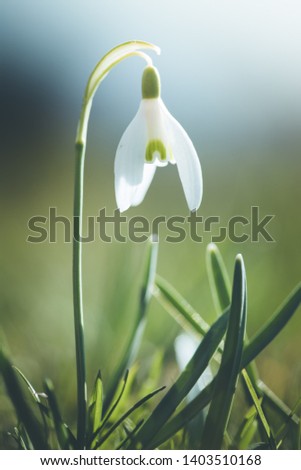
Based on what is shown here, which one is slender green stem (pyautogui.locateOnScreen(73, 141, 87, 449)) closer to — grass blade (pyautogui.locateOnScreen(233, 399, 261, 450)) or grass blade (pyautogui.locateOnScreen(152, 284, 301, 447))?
grass blade (pyautogui.locateOnScreen(152, 284, 301, 447))

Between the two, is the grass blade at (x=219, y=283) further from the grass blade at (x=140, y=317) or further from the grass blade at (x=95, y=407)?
the grass blade at (x=95, y=407)

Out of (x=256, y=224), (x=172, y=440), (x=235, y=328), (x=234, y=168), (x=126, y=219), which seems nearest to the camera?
(x=235, y=328)

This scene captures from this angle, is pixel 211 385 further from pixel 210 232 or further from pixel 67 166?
pixel 67 166

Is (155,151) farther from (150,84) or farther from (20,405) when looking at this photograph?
(20,405)

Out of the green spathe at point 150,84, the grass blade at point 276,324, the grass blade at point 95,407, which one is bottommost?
the grass blade at point 95,407

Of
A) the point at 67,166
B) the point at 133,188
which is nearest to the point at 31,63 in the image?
the point at 67,166

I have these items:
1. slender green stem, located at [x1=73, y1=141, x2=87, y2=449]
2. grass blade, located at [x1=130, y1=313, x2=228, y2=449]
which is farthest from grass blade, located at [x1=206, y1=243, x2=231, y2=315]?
slender green stem, located at [x1=73, y1=141, x2=87, y2=449]

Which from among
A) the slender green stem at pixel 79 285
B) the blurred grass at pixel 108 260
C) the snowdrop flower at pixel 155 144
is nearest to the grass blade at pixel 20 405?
the slender green stem at pixel 79 285
